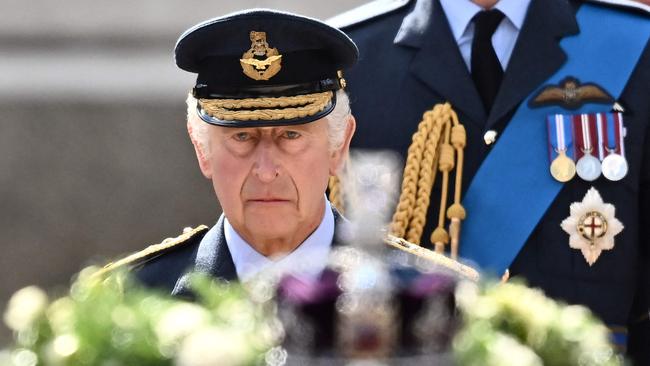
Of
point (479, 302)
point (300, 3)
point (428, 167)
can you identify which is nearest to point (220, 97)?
point (428, 167)

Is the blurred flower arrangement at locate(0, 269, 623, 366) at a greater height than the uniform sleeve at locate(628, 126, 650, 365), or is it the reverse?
the blurred flower arrangement at locate(0, 269, 623, 366)

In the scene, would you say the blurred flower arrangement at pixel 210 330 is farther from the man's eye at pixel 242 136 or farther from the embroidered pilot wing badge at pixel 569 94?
the embroidered pilot wing badge at pixel 569 94

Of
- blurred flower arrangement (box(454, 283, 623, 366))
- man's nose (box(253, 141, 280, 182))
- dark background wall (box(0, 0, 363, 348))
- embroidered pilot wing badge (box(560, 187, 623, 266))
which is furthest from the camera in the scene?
dark background wall (box(0, 0, 363, 348))

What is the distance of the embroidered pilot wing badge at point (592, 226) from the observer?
12.6 feet

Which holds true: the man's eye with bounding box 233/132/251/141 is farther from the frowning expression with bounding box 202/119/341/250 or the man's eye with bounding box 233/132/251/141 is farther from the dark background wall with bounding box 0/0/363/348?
the dark background wall with bounding box 0/0/363/348

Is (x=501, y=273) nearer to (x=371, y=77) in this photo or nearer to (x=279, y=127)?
(x=371, y=77)

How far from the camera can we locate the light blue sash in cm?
389

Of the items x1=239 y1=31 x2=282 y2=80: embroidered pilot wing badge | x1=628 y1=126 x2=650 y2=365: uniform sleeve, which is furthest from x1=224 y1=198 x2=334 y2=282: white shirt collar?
x1=628 y1=126 x2=650 y2=365: uniform sleeve

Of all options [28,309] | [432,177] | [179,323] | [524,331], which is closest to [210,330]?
[179,323]

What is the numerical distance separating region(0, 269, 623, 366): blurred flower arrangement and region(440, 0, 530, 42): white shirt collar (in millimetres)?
1650

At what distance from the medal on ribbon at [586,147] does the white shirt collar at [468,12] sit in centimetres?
24

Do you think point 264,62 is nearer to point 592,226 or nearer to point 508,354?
point 592,226

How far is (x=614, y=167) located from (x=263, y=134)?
1.03 m

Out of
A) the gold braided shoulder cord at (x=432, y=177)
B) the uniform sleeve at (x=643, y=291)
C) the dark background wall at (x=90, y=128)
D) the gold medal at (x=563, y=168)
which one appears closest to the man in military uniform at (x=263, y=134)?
the gold braided shoulder cord at (x=432, y=177)
